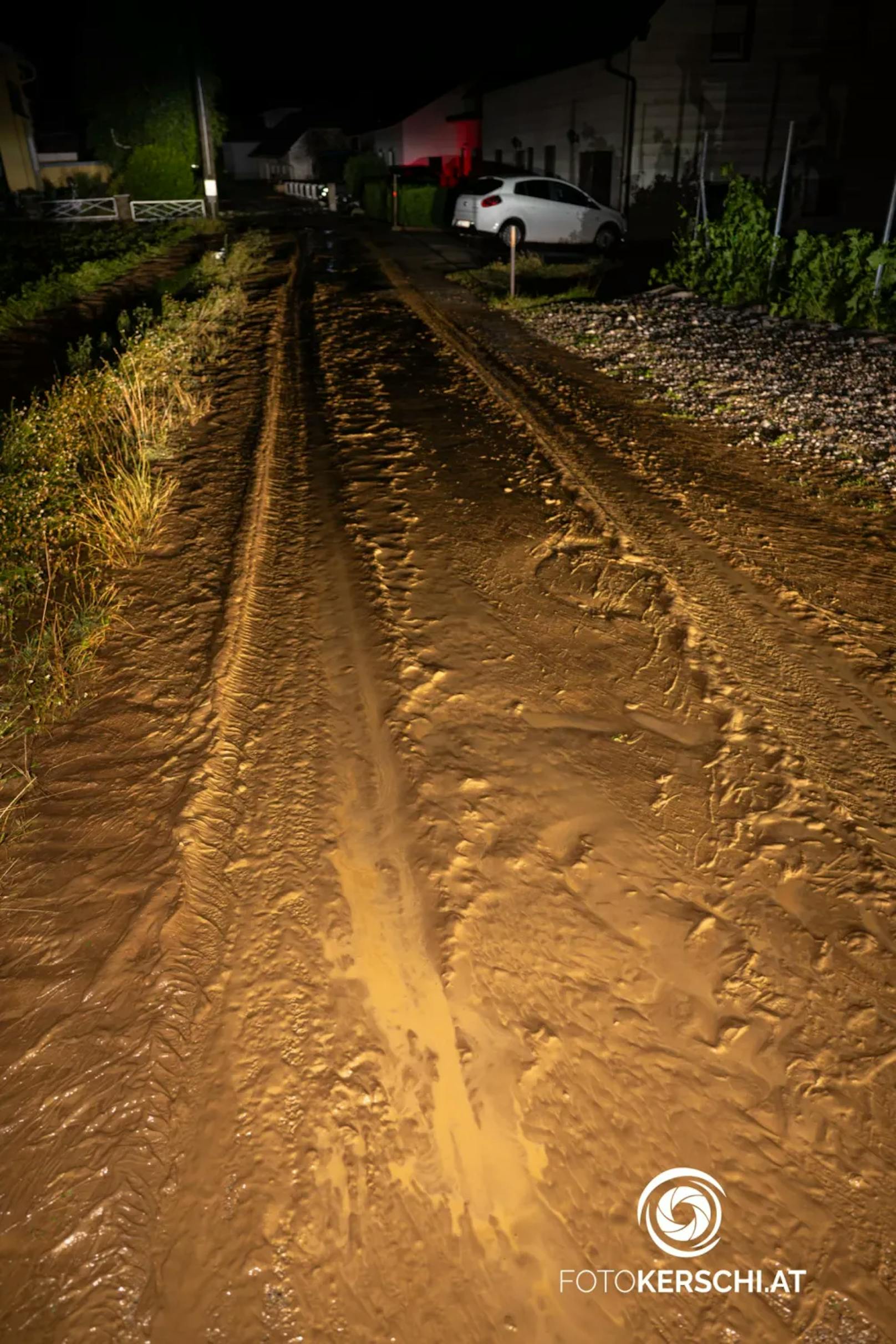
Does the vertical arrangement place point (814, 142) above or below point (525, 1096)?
above

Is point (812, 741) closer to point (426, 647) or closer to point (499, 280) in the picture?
point (426, 647)

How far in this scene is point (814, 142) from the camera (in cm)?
2091

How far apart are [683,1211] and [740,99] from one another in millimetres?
24243

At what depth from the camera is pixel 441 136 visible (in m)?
39.3

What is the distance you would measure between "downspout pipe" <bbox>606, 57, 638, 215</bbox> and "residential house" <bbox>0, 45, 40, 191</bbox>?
24.4 m

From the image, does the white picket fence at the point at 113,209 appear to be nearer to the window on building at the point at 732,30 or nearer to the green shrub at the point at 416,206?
the green shrub at the point at 416,206

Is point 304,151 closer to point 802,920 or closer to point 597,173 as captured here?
point 597,173

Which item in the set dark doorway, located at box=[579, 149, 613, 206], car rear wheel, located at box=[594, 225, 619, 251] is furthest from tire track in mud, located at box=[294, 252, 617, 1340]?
dark doorway, located at box=[579, 149, 613, 206]

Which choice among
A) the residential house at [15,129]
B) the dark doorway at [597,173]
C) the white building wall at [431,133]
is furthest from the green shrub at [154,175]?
the dark doorway at [597,173]

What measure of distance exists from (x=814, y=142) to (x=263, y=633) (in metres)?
22.5

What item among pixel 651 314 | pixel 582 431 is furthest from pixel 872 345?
pixel 582 431

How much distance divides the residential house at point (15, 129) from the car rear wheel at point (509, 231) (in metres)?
23.1

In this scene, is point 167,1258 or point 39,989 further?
point 39,989

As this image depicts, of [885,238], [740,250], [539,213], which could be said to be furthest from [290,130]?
[885,238]
